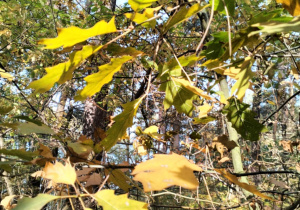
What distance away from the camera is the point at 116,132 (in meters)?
0.66

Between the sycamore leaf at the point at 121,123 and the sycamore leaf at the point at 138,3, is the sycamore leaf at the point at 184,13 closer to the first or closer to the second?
the sycamore leaf at the point at 138,3

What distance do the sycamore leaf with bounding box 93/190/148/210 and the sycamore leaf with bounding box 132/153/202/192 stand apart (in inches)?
2.4

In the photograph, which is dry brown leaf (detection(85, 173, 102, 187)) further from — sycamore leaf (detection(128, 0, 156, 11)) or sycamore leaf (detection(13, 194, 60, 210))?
sycamore leaf (detection(128, 0, 156, 11))

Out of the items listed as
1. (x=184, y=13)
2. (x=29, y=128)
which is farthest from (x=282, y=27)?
(x=29, y=128)

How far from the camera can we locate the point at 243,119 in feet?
2.91

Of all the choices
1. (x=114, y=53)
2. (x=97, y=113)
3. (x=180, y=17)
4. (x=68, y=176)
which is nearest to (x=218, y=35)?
(x=180, y=17)

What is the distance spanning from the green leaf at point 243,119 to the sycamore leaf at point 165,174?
507 mm

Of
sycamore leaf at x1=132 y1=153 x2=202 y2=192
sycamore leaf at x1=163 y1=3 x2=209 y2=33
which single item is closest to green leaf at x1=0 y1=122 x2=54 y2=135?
sycamore leaf at x1=132 y1=153 x2=202 y2=192

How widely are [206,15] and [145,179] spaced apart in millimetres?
1168

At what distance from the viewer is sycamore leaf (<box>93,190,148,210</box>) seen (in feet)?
1.38

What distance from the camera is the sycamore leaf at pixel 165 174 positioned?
37 centimetres

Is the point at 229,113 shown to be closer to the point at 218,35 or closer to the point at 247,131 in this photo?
the point at 247,131

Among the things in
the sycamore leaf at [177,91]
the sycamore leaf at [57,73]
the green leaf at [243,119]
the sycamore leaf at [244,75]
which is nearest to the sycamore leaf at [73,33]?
the sycamore leaf at [57,73]

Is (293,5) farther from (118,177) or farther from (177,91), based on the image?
(118,177)
